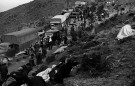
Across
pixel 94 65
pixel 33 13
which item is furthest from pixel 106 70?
pixel 33 13

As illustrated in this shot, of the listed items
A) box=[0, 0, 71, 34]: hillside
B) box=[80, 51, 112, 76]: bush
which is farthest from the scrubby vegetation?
box=[0, 0, 71, 34]: hillside

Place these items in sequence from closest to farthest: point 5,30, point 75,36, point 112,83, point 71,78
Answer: point 112,83
point 71,78
point 75,36
point 5,30

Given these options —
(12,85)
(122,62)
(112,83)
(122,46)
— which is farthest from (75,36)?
(12,85)

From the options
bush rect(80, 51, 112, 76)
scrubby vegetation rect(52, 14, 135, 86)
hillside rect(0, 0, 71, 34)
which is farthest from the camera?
hillside rect(0, 0, 71, 34)

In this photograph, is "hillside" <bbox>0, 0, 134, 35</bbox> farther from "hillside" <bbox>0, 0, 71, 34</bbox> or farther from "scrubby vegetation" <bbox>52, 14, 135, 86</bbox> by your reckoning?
"scrubby vegetation" <bbox>52, 14, 135, 86</bbox>

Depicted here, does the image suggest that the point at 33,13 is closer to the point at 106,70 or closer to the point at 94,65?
the point at 94,65

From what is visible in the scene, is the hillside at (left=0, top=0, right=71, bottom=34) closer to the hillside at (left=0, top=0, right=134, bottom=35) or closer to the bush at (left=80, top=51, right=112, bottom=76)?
the hillside at (left=0, top=0, right=134, bottom=35)

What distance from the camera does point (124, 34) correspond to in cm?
1405

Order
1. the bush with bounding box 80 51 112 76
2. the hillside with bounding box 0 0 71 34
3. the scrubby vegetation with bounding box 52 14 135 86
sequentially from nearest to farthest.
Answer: the scrubby vegetation with bounding box 52 14 135 86
the bush with bounding box 80 51 112 76
the hillside with bounding box 0 0 71 34

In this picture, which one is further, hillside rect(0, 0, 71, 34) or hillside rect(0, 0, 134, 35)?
hillside rect(0, 0, 71, 34)

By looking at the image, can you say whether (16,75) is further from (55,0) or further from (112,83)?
(55,0)

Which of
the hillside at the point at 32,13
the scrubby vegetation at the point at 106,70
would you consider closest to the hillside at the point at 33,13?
the hillside at the point at 32,13

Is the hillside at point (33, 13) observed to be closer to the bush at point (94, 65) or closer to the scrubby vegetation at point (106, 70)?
the scrubby vegetation at point (106, 70)

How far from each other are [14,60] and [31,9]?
4253 centimetres
